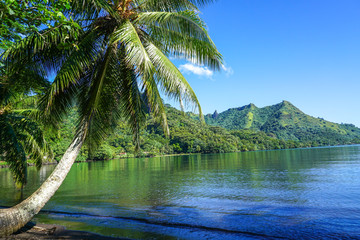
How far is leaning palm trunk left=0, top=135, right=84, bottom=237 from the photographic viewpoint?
5.52 meters

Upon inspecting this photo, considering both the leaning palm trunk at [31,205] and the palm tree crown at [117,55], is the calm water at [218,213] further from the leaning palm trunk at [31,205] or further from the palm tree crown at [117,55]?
the palm tree crown at [117,55]

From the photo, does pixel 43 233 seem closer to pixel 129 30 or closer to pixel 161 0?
pixel 129 30

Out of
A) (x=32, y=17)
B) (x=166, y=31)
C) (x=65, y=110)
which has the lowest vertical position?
(x=65, y=110)

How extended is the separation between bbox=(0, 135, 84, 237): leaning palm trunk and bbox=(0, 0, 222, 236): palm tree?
0.02 metres

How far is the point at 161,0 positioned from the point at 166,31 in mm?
1144

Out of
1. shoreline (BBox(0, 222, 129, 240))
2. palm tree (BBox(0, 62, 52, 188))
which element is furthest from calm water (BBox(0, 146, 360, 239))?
palm tree (BBox(0, 62, 52, 188))

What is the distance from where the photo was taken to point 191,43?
805 cm

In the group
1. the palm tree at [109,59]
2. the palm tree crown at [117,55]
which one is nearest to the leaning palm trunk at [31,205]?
the palm tree at [109,59]

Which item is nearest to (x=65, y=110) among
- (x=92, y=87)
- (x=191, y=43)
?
(x=92, y=87)

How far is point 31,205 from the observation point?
5.89 m

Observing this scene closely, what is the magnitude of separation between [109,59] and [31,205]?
4579 millimetres

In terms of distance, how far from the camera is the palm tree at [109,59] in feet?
21.9

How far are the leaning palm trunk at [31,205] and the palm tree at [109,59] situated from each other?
0.07 ft

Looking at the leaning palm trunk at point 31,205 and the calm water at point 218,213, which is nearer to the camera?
the leaning palm trunk at point 31,205
